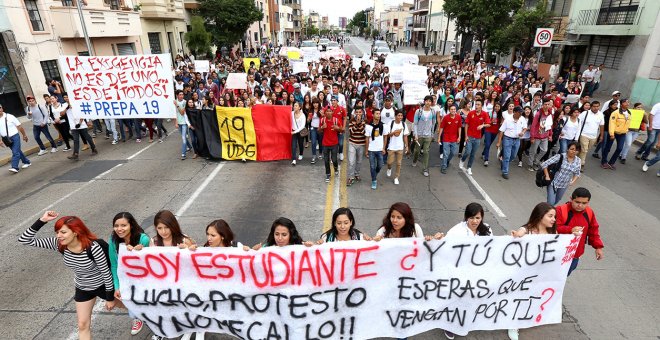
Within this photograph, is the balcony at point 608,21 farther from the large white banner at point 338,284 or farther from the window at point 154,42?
the window at point 154,42

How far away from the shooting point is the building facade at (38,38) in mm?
14555

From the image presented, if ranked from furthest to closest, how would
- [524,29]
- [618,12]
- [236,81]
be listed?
1. [524,29]
2. [618,12]
3. [236,81]

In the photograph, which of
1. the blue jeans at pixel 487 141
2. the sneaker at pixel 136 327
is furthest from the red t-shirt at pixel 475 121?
the sneaker at pixel 136 327

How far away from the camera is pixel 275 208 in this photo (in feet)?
22.1

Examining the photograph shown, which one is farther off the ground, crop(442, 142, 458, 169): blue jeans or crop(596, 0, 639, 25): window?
crop(596, 0, 639, 25): window

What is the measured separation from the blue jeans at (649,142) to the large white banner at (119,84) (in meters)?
11.9

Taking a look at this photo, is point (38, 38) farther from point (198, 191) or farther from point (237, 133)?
point (198, 191)

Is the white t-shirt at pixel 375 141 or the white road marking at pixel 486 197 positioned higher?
the white t-shirt at pixel 375 141

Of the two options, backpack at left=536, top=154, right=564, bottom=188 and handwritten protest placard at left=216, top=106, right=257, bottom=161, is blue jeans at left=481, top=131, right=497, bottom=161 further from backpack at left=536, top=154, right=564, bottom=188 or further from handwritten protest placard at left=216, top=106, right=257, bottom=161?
handwritten protest placard at left=216, top=106, right=257, bottom=161

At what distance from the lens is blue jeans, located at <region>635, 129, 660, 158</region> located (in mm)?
9013

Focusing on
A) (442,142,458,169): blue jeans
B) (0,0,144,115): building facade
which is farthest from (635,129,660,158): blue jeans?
(0,0,144,115): building facade

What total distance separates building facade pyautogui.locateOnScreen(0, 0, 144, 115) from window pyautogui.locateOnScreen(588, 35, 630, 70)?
2352 centimetres

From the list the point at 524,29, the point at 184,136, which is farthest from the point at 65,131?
the point at 524,29

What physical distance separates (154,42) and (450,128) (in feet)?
83.0
